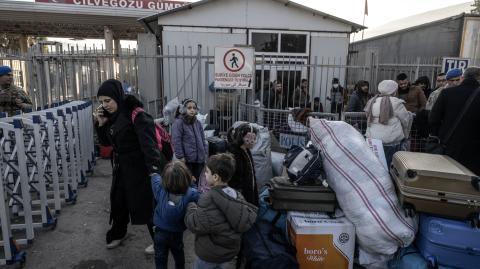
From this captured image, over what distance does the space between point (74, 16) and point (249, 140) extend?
13.7 m

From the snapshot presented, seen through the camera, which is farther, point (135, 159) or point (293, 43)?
point (293, 43)

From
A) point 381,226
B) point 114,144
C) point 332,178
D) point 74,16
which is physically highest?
point 74,16

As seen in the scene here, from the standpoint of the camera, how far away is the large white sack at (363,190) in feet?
10.3

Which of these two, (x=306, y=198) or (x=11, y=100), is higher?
(x=11, y=100)

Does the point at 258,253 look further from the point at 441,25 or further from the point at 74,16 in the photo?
the point at 74,16

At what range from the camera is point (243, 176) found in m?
3.46

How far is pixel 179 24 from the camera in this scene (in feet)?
30.6

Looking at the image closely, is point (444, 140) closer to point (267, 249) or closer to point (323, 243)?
point (323, 243)

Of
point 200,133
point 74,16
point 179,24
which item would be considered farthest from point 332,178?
point 74,16

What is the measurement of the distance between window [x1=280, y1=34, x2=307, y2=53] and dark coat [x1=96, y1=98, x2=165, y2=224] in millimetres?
7306

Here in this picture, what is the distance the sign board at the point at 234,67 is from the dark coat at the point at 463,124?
2.78m

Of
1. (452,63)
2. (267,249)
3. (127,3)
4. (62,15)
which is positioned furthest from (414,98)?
(62,15)

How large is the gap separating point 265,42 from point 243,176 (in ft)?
23.3

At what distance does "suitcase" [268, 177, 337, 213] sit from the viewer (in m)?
3.42
